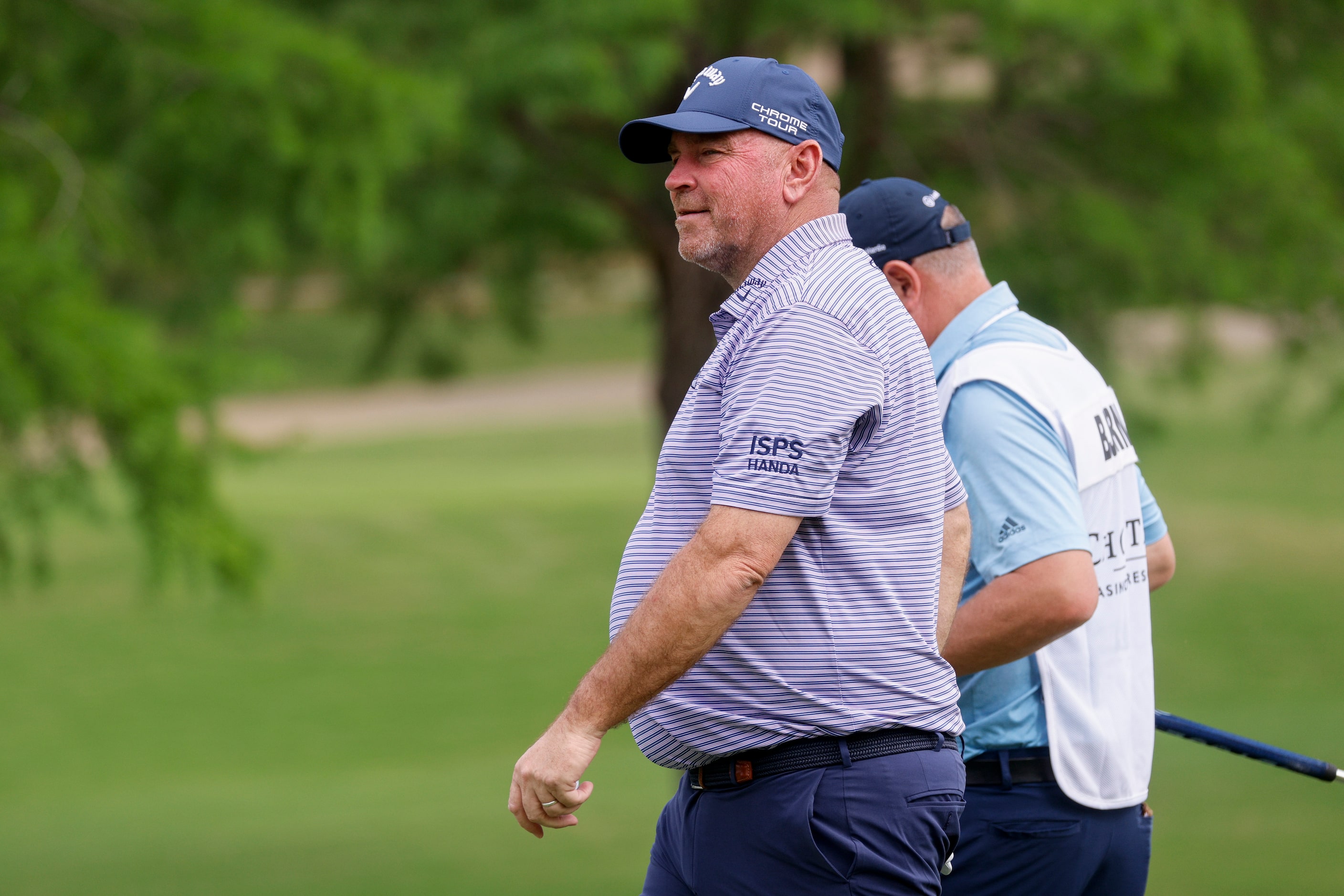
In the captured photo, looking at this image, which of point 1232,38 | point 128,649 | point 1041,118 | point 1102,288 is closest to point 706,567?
point 1232,38

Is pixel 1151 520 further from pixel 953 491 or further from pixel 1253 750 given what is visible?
pixel 953 491

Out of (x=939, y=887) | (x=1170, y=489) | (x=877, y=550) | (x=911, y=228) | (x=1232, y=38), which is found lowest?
(x=1170, y=489)

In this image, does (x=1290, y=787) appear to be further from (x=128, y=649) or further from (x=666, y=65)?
(x=128, y=649)

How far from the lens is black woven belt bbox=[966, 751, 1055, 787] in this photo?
9.00ft

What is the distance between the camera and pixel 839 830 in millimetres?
2215

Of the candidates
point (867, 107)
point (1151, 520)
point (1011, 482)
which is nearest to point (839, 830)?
point (1011, 482)

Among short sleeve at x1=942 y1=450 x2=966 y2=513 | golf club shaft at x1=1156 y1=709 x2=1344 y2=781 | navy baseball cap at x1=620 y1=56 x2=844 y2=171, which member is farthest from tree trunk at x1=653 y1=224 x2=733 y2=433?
navy baseball cap at x1=620 y1=56 x2=844 y2=171

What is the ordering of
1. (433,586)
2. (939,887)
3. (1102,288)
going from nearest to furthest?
(939,887) → (1102,288) → (433,586)

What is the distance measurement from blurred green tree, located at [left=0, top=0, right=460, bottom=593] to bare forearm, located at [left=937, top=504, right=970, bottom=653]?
3.54 metres

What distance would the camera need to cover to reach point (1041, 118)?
956 centimetres

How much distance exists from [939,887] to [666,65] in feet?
18.2

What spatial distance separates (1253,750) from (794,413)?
139 centimetres

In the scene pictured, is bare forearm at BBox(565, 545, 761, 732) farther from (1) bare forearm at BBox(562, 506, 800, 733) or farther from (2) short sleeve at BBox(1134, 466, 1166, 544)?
(2) short sleeve at BBox(1134, 466, 1166, 544)

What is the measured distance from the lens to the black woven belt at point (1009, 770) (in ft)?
9.00
